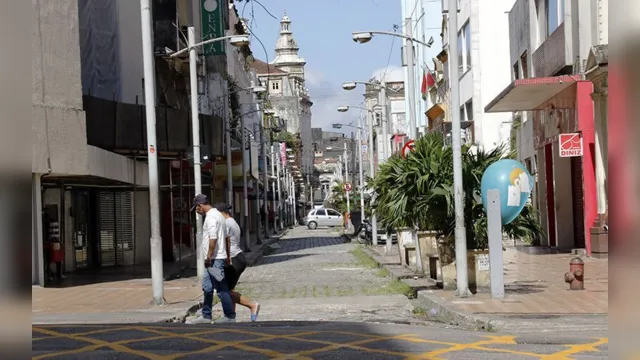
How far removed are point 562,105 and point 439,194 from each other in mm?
13152

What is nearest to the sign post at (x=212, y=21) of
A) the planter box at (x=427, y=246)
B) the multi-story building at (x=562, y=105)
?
the multi-story building at (x=562, y=105)

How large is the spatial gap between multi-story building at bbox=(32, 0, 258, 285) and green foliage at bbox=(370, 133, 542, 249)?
484 centimetres

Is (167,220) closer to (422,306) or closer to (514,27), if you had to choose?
(514,27)

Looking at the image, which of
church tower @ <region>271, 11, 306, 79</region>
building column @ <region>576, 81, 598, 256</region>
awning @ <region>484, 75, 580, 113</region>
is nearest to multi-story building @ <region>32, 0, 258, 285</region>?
awning @ <region>484, 75, 580, 113</region>

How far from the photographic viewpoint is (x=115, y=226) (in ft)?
107

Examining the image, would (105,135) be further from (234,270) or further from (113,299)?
(234,270)

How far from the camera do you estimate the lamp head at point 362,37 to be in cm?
2950

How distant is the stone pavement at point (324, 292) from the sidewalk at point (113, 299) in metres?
1.24

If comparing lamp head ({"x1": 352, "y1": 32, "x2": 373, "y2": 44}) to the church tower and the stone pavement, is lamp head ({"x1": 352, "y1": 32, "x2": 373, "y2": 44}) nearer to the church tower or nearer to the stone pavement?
the stone pavement

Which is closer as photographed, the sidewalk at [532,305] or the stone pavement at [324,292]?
the sidewalk at [532,305]

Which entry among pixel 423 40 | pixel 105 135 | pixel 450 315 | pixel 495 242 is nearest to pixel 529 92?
pixel 105 135

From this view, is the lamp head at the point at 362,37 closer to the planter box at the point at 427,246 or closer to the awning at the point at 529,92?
the awning at the point at 529,92

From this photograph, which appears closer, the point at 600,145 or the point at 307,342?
the point at 307,342
